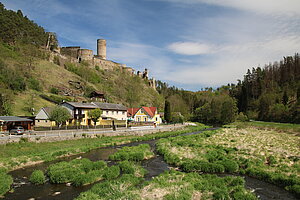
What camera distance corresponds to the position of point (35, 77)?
7062 centimetres

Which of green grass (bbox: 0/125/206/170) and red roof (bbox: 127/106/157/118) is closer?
green grass (bbox: 0/125/206/170)

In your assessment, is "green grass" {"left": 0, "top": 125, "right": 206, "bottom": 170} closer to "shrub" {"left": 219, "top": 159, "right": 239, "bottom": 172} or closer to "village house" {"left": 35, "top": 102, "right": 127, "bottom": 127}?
"village house" {"left": 35, "top": 102, "right": 127, "bottom": 127}

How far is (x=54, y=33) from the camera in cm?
10344

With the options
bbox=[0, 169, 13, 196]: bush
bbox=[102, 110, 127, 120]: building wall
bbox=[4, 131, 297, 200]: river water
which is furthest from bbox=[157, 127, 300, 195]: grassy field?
bbox=[102, 110, 127, 120]: building wall

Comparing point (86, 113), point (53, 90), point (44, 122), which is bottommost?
point (44, 122)

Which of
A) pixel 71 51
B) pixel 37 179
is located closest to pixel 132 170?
pixel 37 179

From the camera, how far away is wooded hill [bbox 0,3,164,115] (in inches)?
2053

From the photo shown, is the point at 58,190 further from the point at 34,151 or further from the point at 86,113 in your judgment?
the point at 86,113

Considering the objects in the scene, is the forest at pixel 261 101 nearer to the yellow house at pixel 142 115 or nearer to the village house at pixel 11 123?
the yellow house at pixel 142 115

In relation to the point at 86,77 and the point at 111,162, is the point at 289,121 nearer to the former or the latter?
the point at 111,162

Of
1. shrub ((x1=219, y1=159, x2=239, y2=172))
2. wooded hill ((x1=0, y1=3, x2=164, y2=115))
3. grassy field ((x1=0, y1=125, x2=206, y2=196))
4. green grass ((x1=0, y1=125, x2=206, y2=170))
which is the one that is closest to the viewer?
grassy field ((x1=0, y1=125, x2=206, y2=196))

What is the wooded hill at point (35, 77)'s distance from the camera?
2053 inches

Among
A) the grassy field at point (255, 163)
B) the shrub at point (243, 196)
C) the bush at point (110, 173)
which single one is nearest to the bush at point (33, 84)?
the grassy field at point (255, 163)

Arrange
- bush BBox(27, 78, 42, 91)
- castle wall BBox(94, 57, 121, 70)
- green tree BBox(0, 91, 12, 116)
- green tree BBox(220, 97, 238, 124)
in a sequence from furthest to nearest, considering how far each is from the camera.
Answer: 1. castle wall BBox(94, 57, 121, 70)
2. green tree BBox(220, 97, 238, 124)
3. bush BBox(27, 78, 42, 91)
4. green tree BBox(0, 91, 12, 116)
